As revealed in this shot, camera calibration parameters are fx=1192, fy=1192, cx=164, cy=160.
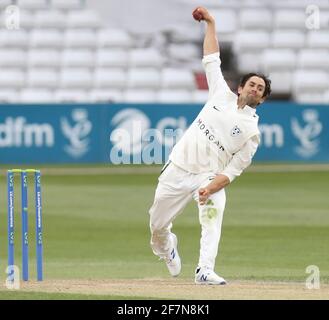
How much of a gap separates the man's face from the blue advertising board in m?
13.7

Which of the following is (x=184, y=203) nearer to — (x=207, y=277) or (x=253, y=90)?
(x=207, y=277)

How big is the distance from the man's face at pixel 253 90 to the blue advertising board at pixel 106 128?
13652 mm

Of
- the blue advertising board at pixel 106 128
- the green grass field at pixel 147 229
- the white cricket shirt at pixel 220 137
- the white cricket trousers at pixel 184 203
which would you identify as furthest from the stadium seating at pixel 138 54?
the white cricket shirt at pixel 220 137

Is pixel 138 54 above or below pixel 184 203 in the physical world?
above

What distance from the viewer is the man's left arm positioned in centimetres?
944

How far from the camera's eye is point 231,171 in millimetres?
9570

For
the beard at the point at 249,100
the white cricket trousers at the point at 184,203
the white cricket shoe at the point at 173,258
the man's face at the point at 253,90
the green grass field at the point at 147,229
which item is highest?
the man's face at the point at 253,90

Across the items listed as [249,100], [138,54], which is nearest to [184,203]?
[249,100]

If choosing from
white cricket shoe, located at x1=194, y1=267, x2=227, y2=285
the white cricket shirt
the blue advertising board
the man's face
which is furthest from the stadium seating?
white cricket shoe, located at x1=194, y1=267, x2=227, y2=285

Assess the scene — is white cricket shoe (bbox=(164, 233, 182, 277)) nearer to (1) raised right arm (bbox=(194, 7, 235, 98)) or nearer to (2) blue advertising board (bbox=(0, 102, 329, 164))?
(1) raised right arm (bbox=(194, 7, 235, 98))

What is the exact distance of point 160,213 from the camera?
32.3ft

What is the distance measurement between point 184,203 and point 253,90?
111cm

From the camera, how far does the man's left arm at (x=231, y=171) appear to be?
944 centimetres

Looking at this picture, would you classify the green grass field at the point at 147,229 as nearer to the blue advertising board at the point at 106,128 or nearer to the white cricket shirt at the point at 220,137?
the white cricket shirt at the point at 220,137
